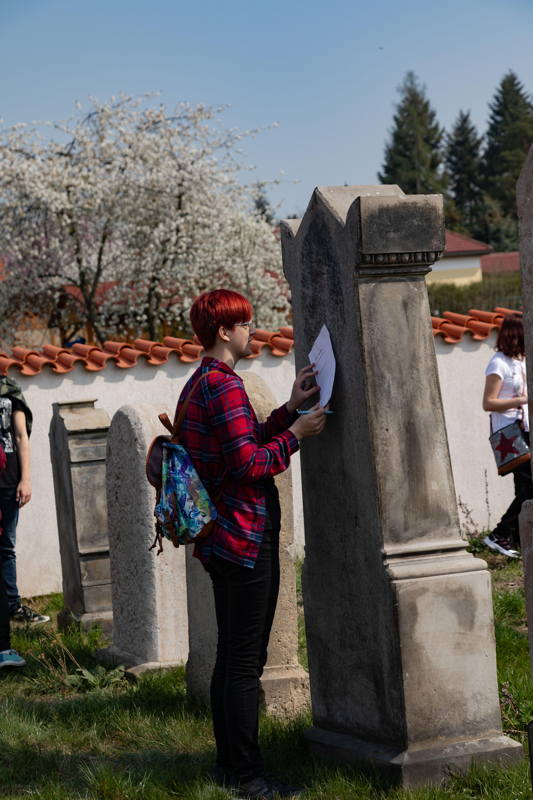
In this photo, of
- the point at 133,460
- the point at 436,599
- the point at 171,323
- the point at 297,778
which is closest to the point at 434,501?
the point at 436,599

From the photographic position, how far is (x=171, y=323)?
21922 millimetres

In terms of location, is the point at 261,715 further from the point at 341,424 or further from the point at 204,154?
the point at 204,154

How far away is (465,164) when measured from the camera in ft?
251

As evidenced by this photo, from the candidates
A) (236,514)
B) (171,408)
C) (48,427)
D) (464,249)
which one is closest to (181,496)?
(236,514)

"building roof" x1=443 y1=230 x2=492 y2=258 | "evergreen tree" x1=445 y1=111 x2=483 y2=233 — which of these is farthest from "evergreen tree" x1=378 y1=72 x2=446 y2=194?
"building roof" x1=443 y1=230 x2=492 y2=258

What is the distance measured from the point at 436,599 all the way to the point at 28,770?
1914mm

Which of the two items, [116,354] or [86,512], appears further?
[116,354]

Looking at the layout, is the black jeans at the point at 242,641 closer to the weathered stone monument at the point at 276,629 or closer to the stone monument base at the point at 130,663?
the weathered stone monument at the point at 276,629

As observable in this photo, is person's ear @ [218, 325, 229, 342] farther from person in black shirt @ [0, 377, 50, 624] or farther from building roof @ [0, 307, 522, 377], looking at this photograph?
building roof @ [0, 307, 522, 377]

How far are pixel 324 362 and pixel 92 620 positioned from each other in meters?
3.95

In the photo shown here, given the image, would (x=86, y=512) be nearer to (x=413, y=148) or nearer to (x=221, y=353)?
(x=221, y=353)

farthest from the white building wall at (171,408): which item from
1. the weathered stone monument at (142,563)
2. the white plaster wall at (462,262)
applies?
the white plaster wall at (462,262)

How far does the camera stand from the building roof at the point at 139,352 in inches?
382

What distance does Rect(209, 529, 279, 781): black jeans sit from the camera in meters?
3.61
